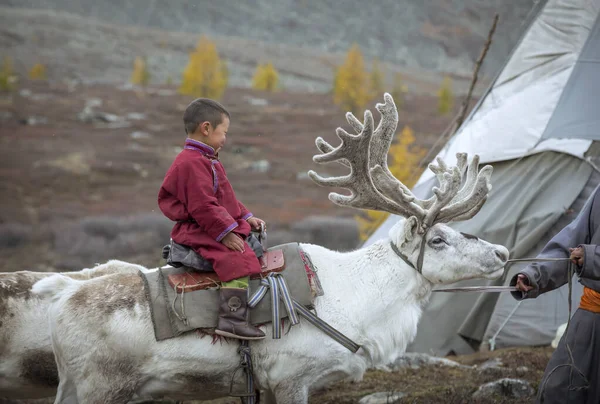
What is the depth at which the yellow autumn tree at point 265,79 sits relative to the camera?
56.9m

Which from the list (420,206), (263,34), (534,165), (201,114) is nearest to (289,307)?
(420,206)

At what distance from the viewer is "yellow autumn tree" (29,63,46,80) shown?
4772 centimetres

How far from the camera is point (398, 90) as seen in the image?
50.2 meters

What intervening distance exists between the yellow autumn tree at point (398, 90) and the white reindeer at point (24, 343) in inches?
1692

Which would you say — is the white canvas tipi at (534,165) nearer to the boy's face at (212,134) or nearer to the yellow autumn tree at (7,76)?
the boy's face at (212,134)

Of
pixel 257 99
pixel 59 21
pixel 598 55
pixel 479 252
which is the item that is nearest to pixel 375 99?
pixel 257 99

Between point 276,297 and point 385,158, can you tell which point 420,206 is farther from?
point 276,297

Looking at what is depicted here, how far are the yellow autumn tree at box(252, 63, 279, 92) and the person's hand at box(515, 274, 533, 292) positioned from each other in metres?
53.3

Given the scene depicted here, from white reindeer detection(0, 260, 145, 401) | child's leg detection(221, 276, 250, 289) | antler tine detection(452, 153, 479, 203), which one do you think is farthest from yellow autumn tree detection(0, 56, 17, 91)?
antler tine detection(452, 153, 479, 203)

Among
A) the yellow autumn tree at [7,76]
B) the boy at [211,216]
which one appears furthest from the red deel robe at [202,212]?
the yellow autumn tree at [7,76]

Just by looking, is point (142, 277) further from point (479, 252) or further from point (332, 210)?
point (332, 210)

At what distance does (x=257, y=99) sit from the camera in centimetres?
5006

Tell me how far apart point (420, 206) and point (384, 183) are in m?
0.32

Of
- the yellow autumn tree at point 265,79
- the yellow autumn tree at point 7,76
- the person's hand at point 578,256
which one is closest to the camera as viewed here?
the person's hand at point 578,256
